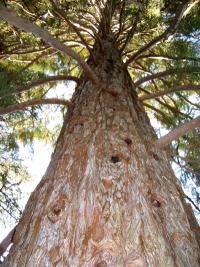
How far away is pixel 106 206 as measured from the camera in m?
1.50

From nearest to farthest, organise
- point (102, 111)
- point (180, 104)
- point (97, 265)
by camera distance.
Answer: point (97, 265)
point (102, 111)
point (180, 104)

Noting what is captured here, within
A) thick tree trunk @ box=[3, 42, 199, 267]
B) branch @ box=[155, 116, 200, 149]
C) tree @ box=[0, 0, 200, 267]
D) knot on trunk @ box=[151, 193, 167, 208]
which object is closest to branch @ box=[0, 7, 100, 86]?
tree @ box=[0, 0, 200, 267]

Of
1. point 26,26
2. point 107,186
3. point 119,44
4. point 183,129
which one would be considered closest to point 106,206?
point 107,186

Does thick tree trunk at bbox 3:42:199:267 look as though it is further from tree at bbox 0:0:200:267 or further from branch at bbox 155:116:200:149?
branch at bbox 155:116:200:149

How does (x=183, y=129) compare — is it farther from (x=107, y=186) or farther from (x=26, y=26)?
(x=26, y=26)

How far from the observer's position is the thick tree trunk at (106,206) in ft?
4.34

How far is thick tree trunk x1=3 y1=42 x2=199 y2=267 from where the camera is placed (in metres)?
1.32

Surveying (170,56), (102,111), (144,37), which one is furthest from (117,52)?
(102,111)

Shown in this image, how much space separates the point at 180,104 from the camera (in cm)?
440

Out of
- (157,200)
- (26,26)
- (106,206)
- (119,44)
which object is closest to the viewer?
(106,206)

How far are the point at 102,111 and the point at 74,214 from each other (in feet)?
3.01

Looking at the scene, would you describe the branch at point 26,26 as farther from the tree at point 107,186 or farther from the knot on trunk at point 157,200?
the knot on trunk at point 157,200

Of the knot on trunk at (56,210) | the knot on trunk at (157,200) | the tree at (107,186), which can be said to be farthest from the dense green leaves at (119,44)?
the knot on trunk at (56,210)

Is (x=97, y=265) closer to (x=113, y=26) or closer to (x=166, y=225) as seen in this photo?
(x=166, y=225)
